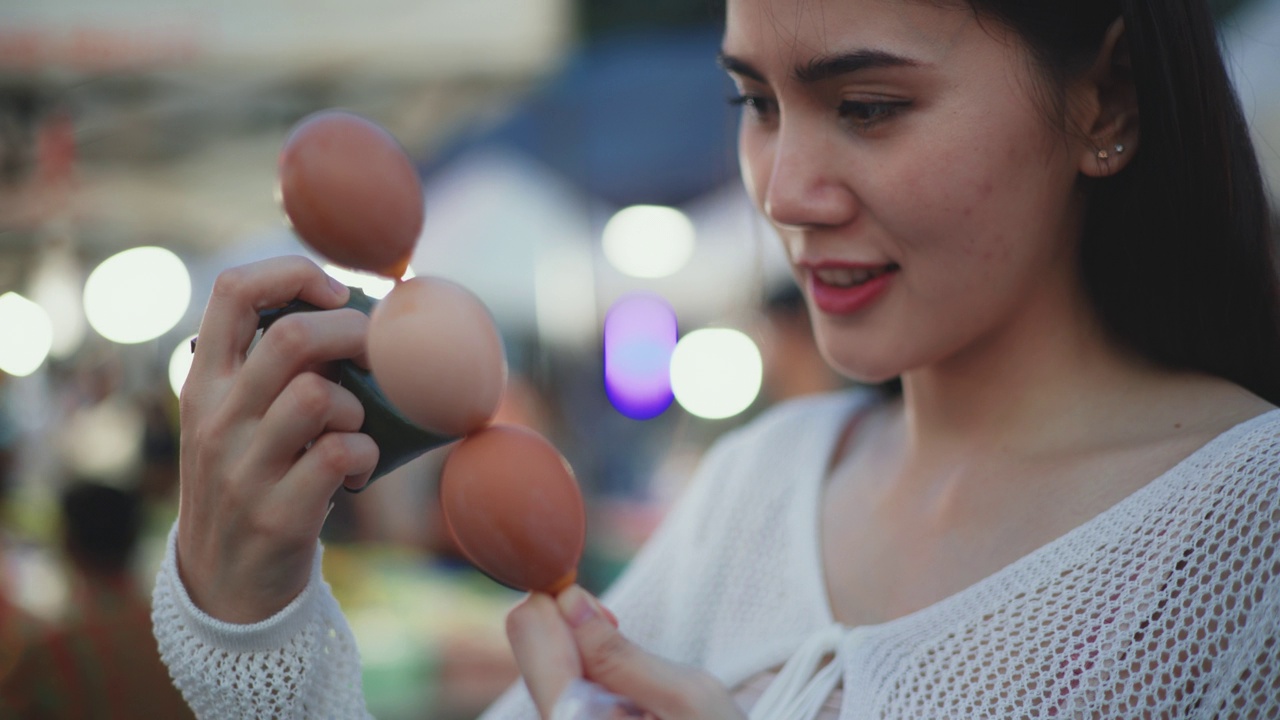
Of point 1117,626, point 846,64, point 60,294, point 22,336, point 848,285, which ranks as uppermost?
point 846,64

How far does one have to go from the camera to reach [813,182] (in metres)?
1.19

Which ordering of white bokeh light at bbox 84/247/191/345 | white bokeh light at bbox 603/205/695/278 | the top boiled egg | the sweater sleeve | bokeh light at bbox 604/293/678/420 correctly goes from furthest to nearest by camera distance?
bokeh light at bbox 604/293/678/420
white bokeh light at bbox 84/247/191/345
white bokeh light at bbox 603/205/695/278
the sweater sleeve
the top boiled egg

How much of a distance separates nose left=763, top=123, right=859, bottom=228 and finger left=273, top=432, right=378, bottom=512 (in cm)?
57

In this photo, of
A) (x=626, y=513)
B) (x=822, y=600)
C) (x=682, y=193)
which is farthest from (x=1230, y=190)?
(x=626, y=513)

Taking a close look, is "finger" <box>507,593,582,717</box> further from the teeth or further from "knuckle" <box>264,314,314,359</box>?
the teeth

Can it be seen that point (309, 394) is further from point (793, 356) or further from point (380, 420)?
point (793, 356)

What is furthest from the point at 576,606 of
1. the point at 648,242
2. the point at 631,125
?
the point at 648,242

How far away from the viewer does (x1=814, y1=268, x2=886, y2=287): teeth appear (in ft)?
4.03

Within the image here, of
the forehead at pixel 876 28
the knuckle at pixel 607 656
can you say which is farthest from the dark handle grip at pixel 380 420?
the forehead at pixel 876 28

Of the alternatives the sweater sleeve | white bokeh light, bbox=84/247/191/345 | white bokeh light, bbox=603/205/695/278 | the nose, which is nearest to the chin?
the nose

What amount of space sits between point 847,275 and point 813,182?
5.2 inches

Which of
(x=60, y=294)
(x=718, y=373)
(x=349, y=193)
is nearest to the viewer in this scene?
(x=349, y=193)

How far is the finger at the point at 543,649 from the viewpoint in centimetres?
96

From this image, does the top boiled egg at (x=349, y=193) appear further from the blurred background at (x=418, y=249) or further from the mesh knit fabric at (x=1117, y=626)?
the blurred background at (x=418, y=249)
